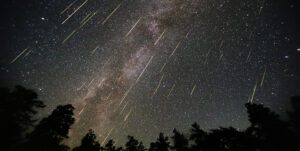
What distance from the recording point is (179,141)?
102 feet

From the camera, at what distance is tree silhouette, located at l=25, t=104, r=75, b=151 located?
21.2m

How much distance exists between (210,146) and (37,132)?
49.3 ft

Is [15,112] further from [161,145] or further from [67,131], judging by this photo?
[161,145]

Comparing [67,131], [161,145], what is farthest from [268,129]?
[67,131]

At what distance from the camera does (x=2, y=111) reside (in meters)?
20.6

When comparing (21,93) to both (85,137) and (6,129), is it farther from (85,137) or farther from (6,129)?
(85,137)

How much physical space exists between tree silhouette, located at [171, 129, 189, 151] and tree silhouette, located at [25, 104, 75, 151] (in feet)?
44.7

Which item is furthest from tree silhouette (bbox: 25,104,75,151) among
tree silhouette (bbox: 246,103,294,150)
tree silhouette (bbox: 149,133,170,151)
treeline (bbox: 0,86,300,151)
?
tree silhouette (bbox: 246,103,294,150)

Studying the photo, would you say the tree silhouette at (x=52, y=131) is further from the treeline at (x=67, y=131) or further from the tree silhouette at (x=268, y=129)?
the tree silhouette at (x=268, y=129)

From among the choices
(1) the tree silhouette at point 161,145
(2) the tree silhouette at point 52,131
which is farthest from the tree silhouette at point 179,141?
(2) the tree silhouette at point 52,131

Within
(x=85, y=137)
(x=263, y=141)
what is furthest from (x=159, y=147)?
(x=263, y=141)

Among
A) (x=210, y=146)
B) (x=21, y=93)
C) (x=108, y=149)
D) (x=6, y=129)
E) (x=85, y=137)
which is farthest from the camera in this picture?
(x=108, y=149)

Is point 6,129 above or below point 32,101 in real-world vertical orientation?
below

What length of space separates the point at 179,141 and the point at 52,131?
15906 millimetres
